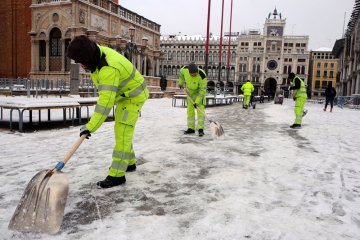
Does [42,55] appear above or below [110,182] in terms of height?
above

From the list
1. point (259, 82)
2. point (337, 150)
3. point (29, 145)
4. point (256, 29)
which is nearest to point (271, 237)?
point (337, 150)

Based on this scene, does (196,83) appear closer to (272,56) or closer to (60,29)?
(60,29)

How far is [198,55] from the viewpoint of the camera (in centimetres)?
7319

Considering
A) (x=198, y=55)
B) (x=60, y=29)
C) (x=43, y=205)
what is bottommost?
(x=43, y=205)

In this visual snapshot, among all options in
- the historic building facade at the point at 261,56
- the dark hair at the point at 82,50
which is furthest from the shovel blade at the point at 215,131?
the historic building facade at the point at 261,56

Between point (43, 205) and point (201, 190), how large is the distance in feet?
5.42

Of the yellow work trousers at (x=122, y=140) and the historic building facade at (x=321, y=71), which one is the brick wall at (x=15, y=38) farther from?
the historic building facade at (x=321, y=71)

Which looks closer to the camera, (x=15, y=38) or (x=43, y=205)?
(x=43, y=205)

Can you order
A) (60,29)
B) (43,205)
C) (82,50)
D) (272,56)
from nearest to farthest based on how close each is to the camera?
(43,205) → (82,50) → (60,29) → (272,56)

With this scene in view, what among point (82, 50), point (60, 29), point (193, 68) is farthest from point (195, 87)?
point (60, 29)

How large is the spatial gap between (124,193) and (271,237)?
1585 mm

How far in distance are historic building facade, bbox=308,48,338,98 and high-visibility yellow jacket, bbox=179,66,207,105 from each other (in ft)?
257

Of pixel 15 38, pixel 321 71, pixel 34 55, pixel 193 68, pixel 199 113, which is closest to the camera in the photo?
pixel 193 68

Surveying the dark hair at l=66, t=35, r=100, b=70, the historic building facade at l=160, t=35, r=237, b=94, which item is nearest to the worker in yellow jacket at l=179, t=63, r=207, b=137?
the dark hair at l=66, t=35, r=100, b=70
